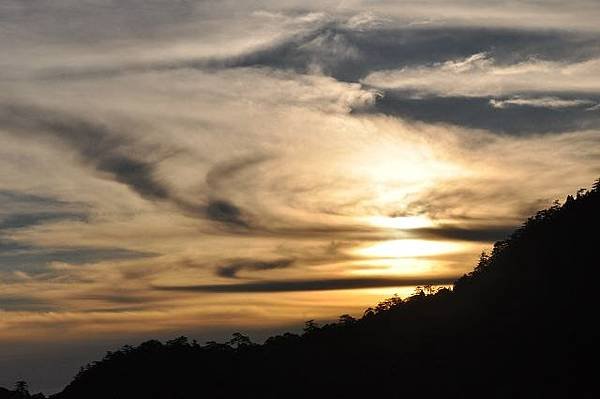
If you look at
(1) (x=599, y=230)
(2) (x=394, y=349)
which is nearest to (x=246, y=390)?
(2) (x=394, y=349)

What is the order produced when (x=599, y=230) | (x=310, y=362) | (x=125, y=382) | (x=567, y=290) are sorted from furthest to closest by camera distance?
1. (x=125, y=382)
2. (x=310, y=362)
3. (x=599, y=230)
4. (x=567, y=290)

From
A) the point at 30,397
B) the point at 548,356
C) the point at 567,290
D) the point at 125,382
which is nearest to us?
the point at 548,356

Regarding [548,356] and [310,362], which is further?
[310,362]

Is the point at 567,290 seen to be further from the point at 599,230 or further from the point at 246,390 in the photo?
the point at 246,390

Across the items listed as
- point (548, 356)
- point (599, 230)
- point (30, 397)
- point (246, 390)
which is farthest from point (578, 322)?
point (30, 397)

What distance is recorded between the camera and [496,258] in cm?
16325

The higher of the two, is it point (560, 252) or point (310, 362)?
point (560, 252)

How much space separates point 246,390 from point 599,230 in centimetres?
6711

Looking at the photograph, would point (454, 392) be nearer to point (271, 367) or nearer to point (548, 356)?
point (548, 356)

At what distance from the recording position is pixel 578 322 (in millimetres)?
122938

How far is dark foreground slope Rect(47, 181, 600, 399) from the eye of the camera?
400 ft

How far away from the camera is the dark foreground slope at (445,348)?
122000 millimetres

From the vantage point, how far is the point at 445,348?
13825 centimetres

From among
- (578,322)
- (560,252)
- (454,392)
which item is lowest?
(454,392)
